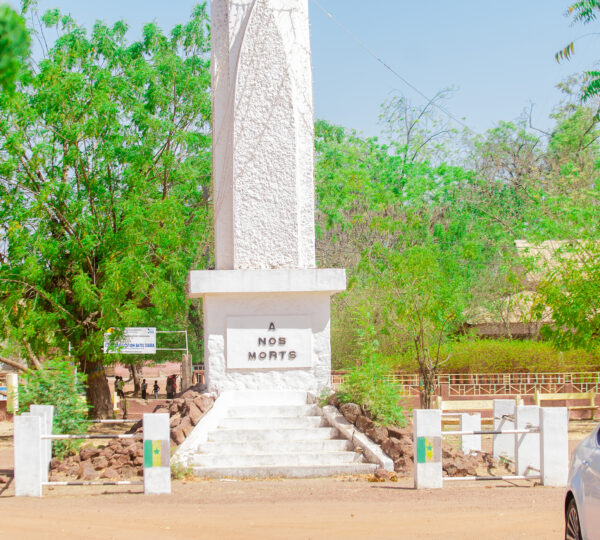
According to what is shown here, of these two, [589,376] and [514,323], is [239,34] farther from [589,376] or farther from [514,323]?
[514,323]

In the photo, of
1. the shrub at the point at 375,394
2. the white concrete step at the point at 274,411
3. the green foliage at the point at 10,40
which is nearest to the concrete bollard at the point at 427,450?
the shrub at the point at 375,394

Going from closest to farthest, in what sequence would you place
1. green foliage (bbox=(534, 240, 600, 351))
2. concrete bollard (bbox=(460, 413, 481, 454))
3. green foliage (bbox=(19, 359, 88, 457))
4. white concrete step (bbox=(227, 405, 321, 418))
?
green foliage (bbox=(19, 359, 88, 457))
white concrete step (bbox=(227, 405, 321, 418))
concrete bollard (bbox=(460, 413, 481, 454))
green foliage (bbox=(534, 240, 600, 351))

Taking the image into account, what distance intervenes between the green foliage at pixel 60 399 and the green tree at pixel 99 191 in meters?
6.98

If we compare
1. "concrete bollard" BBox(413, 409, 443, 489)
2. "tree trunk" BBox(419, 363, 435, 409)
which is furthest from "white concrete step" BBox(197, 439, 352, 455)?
"tree trunk" BBox(419, 363, 435, 409)

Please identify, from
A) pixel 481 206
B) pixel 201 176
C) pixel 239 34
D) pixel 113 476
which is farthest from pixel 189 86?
pixel 481 206

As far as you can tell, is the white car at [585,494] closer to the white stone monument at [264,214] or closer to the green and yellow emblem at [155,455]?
the green and yellow emblem at [155,455]

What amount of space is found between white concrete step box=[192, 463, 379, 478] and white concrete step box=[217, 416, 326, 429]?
67.9 inches

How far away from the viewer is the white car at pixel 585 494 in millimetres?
6070

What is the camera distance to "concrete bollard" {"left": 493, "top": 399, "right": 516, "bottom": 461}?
13.6 metres

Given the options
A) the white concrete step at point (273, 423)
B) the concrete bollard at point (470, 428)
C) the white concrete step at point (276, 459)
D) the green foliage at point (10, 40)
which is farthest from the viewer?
the concrete bollard at point (470, 428)

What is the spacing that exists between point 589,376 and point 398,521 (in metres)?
20.3

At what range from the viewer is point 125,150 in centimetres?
2147

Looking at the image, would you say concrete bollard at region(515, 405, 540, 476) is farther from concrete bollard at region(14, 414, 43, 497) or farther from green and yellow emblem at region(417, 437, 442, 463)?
concrete bollard at region(14, 414, 43, 497)

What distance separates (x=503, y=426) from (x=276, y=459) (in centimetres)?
405
